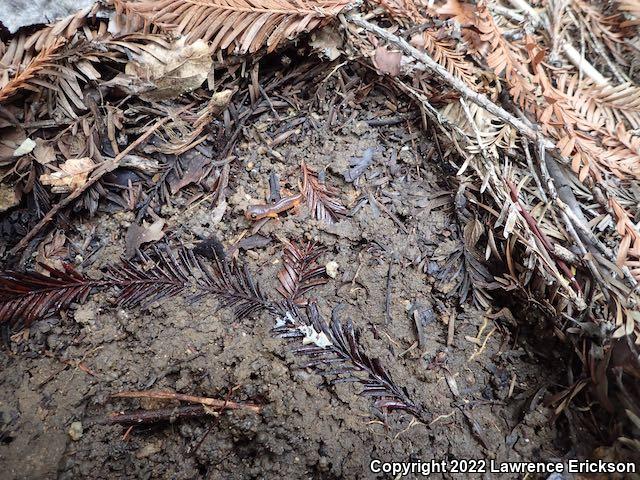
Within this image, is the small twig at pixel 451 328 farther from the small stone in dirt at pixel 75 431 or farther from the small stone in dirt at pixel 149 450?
the small stone in dirt at pixel 75 431

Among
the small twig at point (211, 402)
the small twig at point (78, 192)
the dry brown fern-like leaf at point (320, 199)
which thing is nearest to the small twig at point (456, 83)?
the dry brown fern-like leaf at point (320, 199)

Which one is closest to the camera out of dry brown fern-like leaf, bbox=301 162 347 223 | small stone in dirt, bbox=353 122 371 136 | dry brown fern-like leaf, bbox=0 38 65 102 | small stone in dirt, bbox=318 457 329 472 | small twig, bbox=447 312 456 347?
small stone in dirt, bbox=318 457 329 472

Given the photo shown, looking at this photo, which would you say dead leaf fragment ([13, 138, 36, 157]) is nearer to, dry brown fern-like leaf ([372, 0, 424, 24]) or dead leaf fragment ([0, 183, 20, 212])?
dead leaf fragment ([0, 183, 20, 212])

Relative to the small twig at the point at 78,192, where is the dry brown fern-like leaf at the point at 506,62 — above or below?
above

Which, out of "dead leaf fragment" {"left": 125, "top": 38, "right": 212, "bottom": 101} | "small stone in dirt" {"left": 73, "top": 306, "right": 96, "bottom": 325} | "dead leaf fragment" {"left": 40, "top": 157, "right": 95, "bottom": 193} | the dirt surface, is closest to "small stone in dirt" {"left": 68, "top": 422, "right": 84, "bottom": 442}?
the dirt surface

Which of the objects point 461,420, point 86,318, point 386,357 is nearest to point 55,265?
point 86,318

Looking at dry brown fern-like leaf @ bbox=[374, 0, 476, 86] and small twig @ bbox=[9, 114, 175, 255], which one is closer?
small twig @ bbox=[9, 114, 175, 255]
